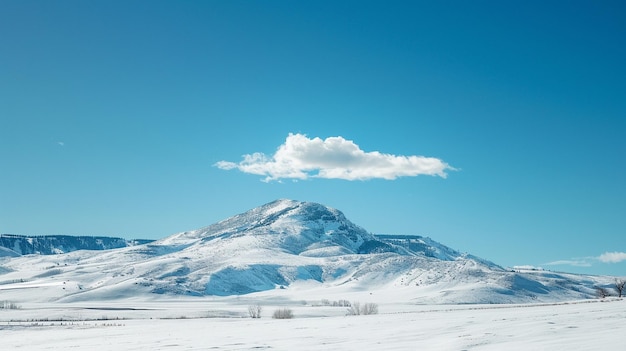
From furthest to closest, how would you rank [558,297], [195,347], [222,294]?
[222,294]
[558,297]
[195,347]

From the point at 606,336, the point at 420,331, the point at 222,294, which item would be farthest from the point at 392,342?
the point at 222,294

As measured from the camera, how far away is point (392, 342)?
19.3 m

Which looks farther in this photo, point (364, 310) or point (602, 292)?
point (602, 292)

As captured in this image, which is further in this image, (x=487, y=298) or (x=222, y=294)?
(x=222, y=294)

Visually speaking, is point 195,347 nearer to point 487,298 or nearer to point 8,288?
point 487,298

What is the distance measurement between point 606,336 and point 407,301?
127m

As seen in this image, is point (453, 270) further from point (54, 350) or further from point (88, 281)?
point (54, 350)

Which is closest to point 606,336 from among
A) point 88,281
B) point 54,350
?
point 54,350

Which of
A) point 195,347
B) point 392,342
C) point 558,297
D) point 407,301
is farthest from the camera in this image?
point 558,297

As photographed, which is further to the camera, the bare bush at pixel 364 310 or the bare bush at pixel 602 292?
the bare bush at pixel 602 292

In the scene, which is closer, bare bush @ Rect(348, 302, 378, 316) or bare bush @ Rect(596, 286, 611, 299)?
bare bush @ Rect(348, 302, 378, 316)

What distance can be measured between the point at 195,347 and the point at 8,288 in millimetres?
171856

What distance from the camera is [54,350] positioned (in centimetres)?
2394

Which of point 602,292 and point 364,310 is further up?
point 602,292
